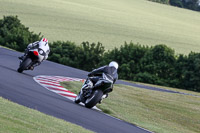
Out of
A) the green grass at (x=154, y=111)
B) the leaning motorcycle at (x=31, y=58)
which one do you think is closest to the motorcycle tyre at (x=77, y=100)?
the green grass at (x=154, y=111)

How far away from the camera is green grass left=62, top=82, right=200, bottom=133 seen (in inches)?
551

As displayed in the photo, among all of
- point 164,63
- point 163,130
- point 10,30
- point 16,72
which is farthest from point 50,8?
point 163,130

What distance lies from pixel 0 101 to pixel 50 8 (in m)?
57.3

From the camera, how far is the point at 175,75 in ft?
107

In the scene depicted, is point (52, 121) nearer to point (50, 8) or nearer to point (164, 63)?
point (164, 63)

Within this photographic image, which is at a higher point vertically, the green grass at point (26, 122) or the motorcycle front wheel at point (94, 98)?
the green grass at point (26, 122)

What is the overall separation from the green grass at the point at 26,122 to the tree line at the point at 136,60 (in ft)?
73.0

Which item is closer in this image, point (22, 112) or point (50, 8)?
point (22, 112)

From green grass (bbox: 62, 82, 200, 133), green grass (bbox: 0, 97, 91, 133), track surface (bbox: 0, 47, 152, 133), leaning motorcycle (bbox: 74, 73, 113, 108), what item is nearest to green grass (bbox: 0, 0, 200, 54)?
green grass (bbox: 62, 82, 200, 133)

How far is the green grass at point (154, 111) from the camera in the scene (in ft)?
45.9

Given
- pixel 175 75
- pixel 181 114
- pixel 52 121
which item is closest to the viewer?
pixel 52 121

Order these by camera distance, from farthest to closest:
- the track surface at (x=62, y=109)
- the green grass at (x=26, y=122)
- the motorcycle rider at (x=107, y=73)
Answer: the motorcycle rider at (x=107, y=73)
the track surface at (x=62, y=109)
the green grass at (x=26, y=122)

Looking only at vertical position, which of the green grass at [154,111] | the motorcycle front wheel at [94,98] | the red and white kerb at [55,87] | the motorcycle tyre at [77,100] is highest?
the motorcycle front wheel at [94,98]

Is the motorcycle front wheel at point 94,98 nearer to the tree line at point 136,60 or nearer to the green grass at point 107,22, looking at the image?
the tree line at point 136,60
